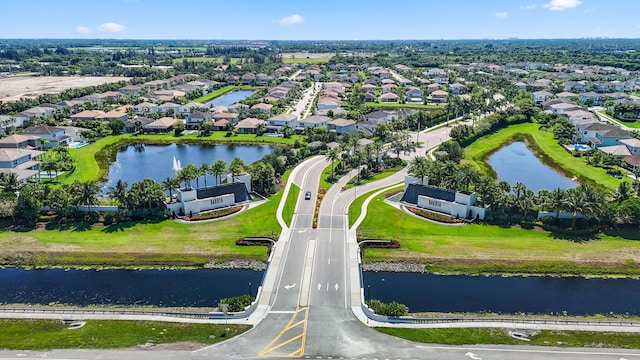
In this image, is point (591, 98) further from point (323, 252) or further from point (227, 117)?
point (323, 252)

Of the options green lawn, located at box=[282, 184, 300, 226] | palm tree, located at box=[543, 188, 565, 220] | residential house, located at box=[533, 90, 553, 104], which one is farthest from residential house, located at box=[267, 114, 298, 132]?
residential house, located at box=[533, 90, 553, 104]

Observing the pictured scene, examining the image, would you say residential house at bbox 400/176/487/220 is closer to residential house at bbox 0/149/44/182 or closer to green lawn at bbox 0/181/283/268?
green lawn at bbox 0/181/283/268

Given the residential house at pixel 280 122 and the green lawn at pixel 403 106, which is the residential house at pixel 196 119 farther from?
the green lawn at pixel 403 106

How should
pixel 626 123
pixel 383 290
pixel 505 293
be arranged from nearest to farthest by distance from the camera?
pixel 505 293 → pixel 383 290 → pixel 626 123

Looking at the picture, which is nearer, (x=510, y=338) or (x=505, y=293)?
(x=510, y=338)

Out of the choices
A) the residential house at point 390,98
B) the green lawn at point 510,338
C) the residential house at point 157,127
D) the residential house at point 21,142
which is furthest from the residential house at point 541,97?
the residential house at point 21,142

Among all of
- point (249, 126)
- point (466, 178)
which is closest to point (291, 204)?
point (466, 178)
